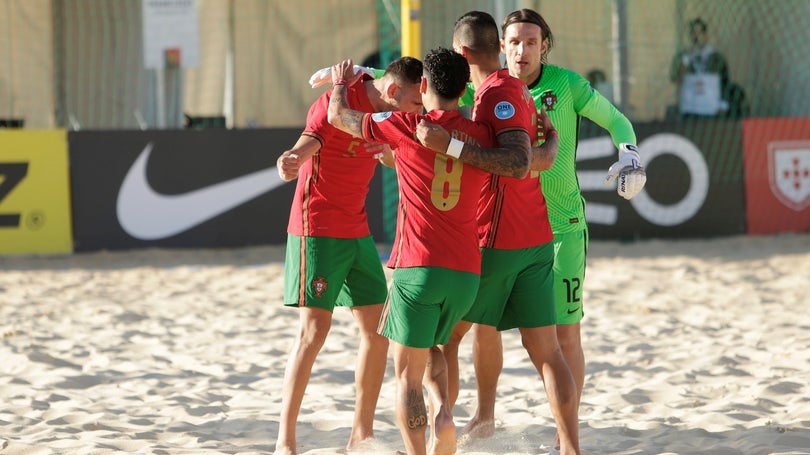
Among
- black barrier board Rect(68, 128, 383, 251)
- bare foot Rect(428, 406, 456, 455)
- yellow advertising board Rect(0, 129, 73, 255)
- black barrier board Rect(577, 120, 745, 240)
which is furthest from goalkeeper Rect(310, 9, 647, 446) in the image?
yellow advertising board Rect(0, 129, 73, 255)

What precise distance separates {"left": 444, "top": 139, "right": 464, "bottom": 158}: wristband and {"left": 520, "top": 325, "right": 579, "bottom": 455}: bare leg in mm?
786

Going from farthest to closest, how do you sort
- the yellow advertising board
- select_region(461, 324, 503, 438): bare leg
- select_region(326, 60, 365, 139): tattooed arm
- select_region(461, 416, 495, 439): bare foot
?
the yellow advertising board → select_region(461, 416, 495, 439): bare foot → select_region(461, 324, 503, 438): bare leg → select_region(326, 60, 365, 139): tattooed arm

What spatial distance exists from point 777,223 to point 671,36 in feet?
10.0

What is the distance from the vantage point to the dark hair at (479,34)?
11.9 feet

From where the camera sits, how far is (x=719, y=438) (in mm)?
4281

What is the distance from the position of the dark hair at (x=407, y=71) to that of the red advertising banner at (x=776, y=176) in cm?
732

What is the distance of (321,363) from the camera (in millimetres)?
5883

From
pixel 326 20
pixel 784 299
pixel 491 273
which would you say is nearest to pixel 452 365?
pixel 491 273

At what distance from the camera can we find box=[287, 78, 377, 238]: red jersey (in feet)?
13.3

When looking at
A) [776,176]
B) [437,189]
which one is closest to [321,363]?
[437,189]

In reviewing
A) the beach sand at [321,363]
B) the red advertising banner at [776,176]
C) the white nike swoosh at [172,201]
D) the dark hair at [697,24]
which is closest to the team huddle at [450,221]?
the beach sand at [321,363]

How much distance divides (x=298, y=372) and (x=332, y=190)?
741mm

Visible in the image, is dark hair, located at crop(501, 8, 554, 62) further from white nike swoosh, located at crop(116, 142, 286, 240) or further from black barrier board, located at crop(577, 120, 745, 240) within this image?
black barrier board, located at crop(577, 120, 745, 240)

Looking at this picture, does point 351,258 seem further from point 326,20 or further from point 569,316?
point 326,20
